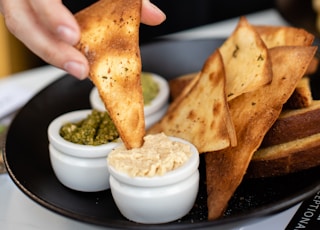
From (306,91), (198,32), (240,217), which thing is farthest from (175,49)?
(240,217)

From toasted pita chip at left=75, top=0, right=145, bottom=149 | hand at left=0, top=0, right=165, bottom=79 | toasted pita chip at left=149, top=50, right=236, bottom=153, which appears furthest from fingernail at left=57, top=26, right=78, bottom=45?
toasted pita chip at left=149, top=50, right=236, bottom=153

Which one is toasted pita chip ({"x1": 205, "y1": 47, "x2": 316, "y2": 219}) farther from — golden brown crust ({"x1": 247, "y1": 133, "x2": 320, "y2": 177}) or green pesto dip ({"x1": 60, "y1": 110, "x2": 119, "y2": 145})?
green pesto dip ({"x1": 60, "y1": 110, "x2": 119, "y2": 145})

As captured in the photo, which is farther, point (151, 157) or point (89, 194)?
point (89, 194)

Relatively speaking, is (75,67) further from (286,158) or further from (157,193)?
(286,158)

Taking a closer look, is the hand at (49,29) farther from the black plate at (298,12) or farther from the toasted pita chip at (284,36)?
the black plate at (298,12)

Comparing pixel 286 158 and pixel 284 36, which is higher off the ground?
pixel 284 36

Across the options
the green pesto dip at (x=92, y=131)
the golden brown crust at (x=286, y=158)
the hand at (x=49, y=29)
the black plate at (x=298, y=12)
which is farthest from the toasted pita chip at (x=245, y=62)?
the black plate at (x=298, y=12)

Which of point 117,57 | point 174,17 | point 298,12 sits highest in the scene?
point 117,57

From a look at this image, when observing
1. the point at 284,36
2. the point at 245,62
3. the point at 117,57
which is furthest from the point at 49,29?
the point at 284,36
